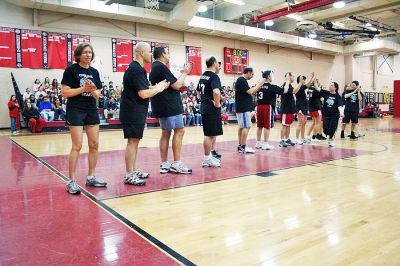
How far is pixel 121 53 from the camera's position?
14984 millimetres

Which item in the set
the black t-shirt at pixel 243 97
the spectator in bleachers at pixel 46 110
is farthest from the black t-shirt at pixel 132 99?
the spectator in bleachers at pixel 46 110

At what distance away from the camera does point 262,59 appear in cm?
2014

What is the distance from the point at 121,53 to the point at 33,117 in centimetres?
499

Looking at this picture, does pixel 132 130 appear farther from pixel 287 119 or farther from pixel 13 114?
pixel 13 114

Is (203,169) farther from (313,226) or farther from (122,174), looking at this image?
(313,226)

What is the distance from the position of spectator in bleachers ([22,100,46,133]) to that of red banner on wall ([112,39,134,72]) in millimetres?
4190

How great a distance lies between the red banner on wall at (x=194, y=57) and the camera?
17.0 meters

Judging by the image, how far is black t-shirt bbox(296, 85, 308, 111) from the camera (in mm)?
7902

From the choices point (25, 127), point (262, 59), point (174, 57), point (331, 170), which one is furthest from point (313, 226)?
point (262, 59)

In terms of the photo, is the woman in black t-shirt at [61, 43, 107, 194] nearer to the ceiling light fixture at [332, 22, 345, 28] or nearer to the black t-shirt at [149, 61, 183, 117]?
the black t-shirt at [149, 61, 183, 117]

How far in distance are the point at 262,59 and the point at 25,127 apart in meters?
13.5

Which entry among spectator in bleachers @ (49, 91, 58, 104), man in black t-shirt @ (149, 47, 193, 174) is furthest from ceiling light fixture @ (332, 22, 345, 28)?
man in black t-shirt @ (149, 47, 193, 174)

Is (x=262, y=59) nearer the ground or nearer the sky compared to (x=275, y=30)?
nearer the ground

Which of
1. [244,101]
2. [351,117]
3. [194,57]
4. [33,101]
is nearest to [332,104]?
[351,117]
